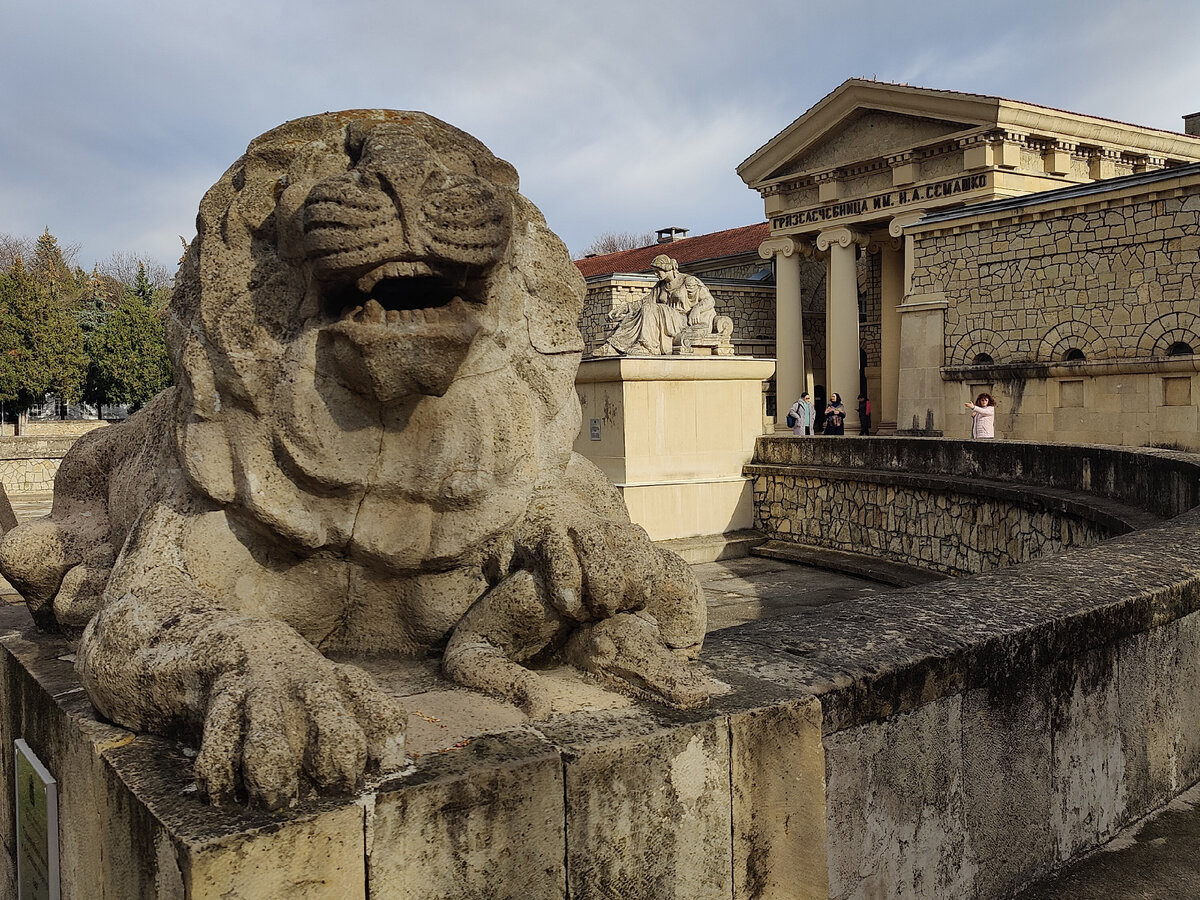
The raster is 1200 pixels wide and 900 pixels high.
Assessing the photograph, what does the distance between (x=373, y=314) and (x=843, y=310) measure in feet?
75.3

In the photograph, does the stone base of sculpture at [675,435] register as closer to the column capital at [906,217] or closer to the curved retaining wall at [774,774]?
the curved retaining wall at [774,774]

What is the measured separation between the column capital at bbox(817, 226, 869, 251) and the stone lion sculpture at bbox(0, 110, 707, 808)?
2226cm

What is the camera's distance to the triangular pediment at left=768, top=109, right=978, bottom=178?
21031mm

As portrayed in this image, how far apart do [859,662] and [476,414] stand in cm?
100

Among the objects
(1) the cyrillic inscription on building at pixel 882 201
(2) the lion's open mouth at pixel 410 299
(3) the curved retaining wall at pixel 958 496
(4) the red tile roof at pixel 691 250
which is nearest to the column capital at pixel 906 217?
(1) the cyrillic inscription on building at pixel 882 201

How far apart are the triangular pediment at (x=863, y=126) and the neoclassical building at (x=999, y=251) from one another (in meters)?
0.04

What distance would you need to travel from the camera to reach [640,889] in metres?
1.83

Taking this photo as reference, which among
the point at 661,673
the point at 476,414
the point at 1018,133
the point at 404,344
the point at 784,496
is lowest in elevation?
the point at 784,496

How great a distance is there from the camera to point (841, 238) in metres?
23.4

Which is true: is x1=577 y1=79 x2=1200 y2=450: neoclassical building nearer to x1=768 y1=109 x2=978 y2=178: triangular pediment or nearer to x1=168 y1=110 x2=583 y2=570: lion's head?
x1=768 y1=109 x2=978 y2=178: triangular pediment

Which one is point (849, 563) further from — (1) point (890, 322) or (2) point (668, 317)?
(1) point (890, 322)

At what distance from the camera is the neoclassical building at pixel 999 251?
14398mm

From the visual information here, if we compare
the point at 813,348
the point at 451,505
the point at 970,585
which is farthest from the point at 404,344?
the point at 813,348

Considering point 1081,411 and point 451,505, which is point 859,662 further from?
point 1081,411
